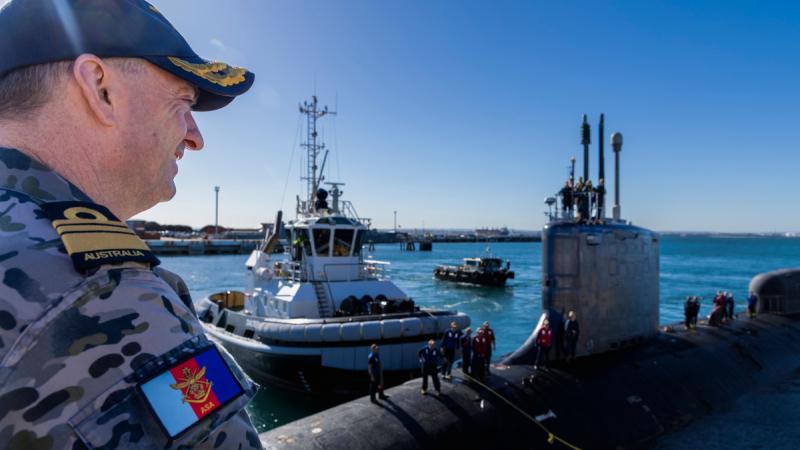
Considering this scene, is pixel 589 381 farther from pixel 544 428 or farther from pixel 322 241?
pixel 322 241

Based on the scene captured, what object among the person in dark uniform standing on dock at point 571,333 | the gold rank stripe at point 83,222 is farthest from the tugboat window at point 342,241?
the gold rank stripe at point 83,222

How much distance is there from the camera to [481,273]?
48.9 metres

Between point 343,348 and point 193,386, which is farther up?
point 193,386

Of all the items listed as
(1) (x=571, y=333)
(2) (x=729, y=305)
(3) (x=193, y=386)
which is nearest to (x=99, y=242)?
(3) (x=193, y=386)

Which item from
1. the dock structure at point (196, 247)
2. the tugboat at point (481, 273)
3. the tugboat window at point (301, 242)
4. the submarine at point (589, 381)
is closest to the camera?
the submarine at point (589, 381)

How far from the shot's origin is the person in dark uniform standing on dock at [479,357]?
9.66 metres

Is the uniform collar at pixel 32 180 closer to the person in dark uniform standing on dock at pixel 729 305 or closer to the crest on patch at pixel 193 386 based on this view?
the crest on patch at pixel 193 386

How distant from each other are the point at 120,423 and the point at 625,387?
35.7ft

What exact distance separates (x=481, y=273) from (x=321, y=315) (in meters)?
33.2

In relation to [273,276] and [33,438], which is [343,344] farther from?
[33,438]

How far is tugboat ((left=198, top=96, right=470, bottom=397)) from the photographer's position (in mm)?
14562

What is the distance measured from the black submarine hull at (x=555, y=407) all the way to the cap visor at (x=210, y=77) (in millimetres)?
6513

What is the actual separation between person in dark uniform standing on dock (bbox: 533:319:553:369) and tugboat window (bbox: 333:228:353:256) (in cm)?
1033

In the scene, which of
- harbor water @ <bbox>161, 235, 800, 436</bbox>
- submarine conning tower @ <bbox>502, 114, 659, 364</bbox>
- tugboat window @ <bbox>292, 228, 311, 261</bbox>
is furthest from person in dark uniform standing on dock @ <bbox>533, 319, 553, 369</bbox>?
tugboat window @ <bbox>292, 228, 311, 261</bbox>
